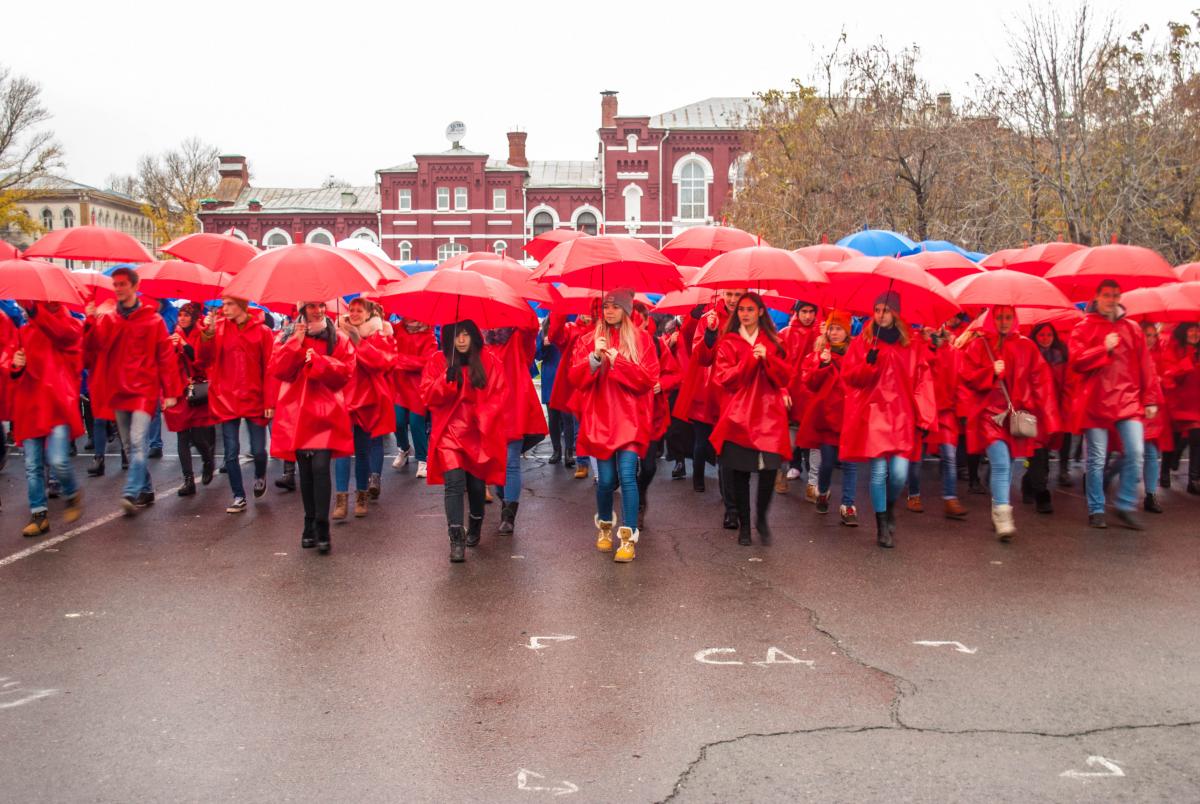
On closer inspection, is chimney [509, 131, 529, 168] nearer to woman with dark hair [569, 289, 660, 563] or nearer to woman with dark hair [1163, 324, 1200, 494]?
woman with dark hair [1163, 324, 1200, 494]

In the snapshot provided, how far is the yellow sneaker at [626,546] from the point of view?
278 inches

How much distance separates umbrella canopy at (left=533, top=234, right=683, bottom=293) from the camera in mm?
7133

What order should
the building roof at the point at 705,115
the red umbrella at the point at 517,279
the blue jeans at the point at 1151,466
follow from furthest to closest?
the building roof at the point at 705,115 → the blue jeans at the point at 1151,466 → the red umbrella at the point at 517,279

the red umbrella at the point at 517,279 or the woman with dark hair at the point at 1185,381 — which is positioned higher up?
the red umbrella at the point at 517,279

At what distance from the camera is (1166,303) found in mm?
8438

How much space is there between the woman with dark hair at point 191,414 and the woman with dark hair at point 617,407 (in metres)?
4.16

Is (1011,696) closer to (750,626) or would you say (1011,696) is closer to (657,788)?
(750,626)

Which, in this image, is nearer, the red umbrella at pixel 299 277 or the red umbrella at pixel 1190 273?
the red umbrella at pixel 299 277

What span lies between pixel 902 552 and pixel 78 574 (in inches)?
233

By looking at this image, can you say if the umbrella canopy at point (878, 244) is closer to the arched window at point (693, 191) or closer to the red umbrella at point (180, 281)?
the red umbrella at point (180, 281)

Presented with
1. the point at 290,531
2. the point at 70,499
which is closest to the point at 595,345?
the point at 290,531

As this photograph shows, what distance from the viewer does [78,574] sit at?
263 inches

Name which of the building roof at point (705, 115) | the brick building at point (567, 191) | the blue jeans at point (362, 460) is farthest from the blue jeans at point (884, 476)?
the building roof at point (705, 115)

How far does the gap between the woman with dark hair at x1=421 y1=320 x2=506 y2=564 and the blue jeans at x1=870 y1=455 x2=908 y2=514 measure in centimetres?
283
